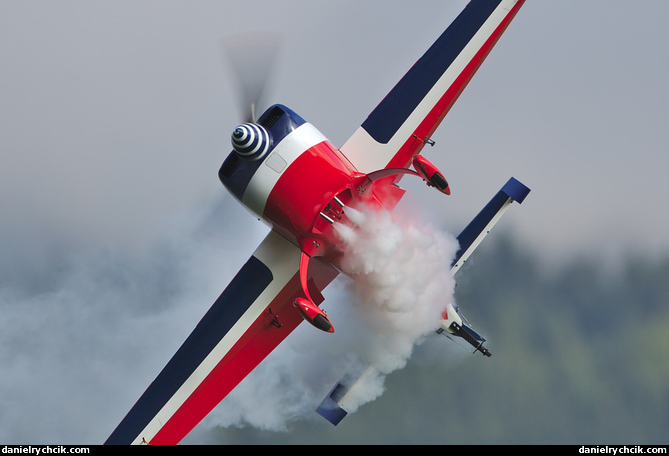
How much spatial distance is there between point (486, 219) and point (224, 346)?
7.00 metres

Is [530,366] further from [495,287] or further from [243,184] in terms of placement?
[243,184]

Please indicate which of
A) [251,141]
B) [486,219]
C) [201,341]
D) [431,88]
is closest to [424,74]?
[431,88]

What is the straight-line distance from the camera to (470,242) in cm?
1504

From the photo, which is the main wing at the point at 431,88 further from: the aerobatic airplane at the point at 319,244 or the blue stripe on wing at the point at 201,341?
the blue stripe on wing at the point at 201,341

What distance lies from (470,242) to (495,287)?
4736mm

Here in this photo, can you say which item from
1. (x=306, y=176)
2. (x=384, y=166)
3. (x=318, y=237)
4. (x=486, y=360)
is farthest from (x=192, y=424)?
(x=486, y=360)

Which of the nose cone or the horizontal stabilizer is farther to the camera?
the horizontal stabilizer

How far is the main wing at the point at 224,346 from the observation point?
1448cm

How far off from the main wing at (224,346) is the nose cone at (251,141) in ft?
7.81

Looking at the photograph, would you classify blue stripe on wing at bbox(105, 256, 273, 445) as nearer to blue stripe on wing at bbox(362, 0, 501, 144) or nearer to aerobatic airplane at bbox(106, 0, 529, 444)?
aerobatic airplane at bbox(106, 0, 529, 444)

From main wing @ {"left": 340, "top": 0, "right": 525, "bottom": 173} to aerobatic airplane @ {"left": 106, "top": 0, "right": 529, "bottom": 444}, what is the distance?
0.08 ft

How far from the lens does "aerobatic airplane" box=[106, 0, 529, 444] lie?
533 inches

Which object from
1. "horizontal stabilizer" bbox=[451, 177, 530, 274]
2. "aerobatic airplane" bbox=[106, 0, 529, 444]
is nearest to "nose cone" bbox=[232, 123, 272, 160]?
"aerobatic airplane" bbox=[106, 0, 529, 444]

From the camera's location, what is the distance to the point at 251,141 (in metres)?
12.6
